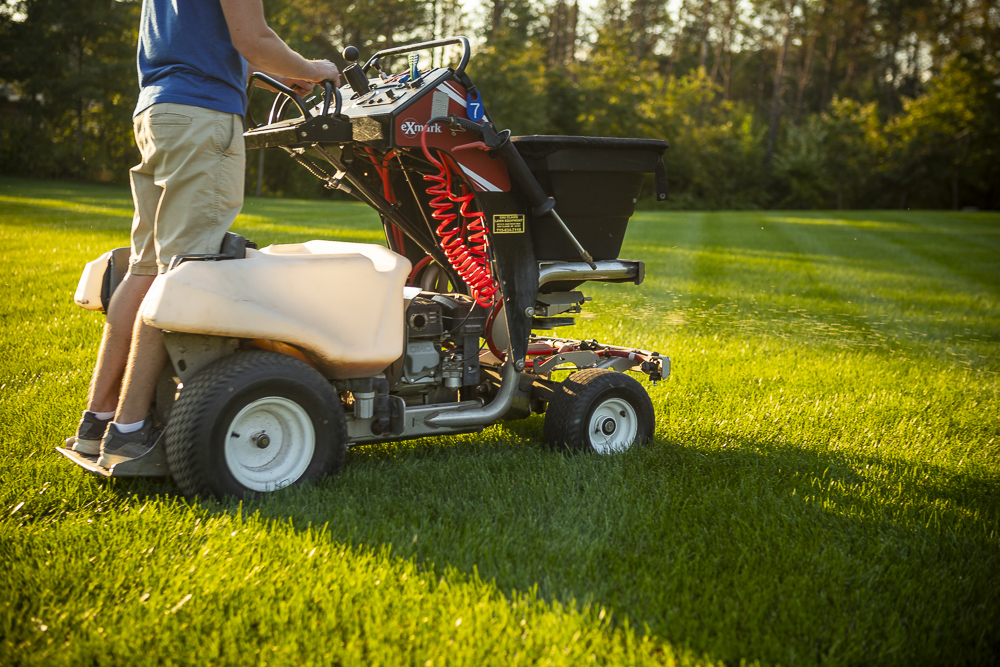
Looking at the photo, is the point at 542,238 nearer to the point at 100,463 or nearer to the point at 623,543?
the point at 623,543

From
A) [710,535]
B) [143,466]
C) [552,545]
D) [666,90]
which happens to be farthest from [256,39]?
[666,90]

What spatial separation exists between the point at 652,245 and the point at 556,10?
110 feet

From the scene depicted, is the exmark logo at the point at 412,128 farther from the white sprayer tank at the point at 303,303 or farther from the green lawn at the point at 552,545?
the green lawn at the point at 552,545

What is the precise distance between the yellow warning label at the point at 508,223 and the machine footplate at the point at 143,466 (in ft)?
4.88

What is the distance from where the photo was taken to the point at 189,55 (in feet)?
8.79

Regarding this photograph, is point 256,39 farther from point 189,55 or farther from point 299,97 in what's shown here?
point 299,97

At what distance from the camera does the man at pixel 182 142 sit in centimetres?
266

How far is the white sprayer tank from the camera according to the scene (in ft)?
8.32

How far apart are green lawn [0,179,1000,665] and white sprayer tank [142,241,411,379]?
0.52 m

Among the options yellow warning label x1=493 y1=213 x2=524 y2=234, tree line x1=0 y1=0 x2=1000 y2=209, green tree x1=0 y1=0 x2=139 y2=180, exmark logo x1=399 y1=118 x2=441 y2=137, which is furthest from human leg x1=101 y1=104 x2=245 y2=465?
green tree x1=0 y1=0 x2=139 y2=180

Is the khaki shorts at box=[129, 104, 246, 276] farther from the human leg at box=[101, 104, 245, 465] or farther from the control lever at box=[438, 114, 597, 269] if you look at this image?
the control lever at box=[438, 114, 597, 269]

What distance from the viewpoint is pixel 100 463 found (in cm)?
265

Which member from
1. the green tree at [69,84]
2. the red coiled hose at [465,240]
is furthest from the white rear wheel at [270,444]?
the green tree at [69,84]

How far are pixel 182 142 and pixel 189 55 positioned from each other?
0.98 feet
